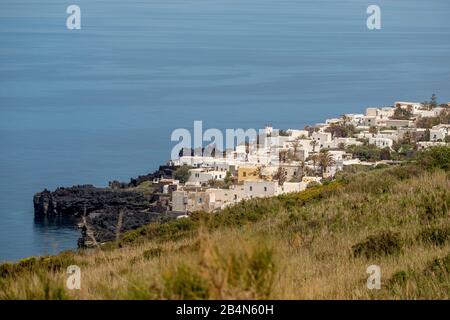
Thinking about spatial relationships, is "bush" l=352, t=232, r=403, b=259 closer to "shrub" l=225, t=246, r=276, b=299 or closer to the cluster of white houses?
"shrub" l=225, t=246, r=276, b=299

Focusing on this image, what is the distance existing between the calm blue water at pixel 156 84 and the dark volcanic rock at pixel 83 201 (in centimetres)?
80

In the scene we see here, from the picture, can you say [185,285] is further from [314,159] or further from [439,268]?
[314,159]

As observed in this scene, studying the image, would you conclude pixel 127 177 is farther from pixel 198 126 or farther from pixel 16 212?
pixel 198 126

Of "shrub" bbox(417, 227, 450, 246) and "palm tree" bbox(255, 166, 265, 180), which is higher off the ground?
"palm tree" bbox(255, 166, 265, 180)

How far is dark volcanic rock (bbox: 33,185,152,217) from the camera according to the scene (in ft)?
81.4

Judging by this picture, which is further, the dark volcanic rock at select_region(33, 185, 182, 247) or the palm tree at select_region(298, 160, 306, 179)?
the palm tree at select_region(298, 160, 306, 179)

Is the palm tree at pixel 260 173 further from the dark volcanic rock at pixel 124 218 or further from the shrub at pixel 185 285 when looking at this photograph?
the shrub at pixel 185 285

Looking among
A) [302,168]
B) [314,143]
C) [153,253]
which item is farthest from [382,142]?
[153,253]

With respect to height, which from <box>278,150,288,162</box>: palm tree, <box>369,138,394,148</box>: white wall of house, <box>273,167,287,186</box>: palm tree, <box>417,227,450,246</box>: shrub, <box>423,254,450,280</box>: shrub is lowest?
<box>423,254,450,280</box>: shrub

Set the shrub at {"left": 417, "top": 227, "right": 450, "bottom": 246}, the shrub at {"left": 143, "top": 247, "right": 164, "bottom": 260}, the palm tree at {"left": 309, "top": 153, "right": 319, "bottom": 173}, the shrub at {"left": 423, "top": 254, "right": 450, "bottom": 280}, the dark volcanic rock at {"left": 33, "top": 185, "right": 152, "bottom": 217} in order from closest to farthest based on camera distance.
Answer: the shrub at {"left": 423, "top": 254, "right": 450, "bottom": 280} → the shrub at {"left": 417, "top": 227, "right": 450, "bottom": 246} → the shrub at {"left": 143, "top": 247, "right": 164, "bottom": 260} → the dark volcanic rock at {"left": 33, "top": 185, "right": 152, "bottom": 217} → the palm tree at {"left": 309, "top": 153, "right": 319, "bottom": 173}

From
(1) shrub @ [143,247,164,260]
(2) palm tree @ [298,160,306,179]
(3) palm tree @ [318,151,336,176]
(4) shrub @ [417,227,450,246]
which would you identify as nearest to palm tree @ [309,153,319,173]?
(3) palm tree @ [318,151,336,176]

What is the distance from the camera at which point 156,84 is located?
64.5 metres

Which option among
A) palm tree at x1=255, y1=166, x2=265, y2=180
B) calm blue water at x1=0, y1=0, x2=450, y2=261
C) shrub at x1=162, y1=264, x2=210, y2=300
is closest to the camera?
shrub at x1=162, y1=264, x2=210, y2=300
